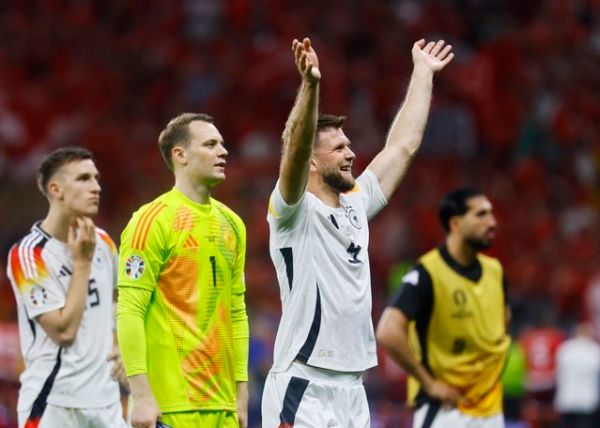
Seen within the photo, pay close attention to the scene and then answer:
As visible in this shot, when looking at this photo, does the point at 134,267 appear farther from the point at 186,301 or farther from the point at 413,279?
the point at 413,279

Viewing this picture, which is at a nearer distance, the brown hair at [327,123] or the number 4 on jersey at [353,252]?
the number 4 on jersey at [353,252]

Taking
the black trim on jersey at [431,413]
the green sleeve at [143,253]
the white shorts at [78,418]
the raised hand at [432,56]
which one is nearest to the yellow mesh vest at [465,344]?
the black trim on jersey at [431,413]

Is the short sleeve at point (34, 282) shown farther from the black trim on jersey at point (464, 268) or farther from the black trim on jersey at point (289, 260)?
the black trim on jersey at point (464, 268)

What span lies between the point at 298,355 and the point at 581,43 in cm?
1367

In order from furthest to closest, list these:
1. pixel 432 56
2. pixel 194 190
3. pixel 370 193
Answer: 1. pixel 432 56
2. pixel 370 193
3. pixel 194 190

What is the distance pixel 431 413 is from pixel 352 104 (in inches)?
396

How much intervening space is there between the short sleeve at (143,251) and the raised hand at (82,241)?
99cm

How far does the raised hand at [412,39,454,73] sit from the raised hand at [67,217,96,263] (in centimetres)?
203

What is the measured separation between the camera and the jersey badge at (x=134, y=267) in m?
Result: 6.40

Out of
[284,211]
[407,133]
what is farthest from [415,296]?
[284,211]

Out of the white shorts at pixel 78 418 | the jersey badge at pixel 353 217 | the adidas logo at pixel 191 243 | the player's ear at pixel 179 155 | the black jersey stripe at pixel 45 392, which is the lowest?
the white shorts at pixel 78 418

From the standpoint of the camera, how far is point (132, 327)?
20.7 ft

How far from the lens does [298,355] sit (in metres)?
6.30

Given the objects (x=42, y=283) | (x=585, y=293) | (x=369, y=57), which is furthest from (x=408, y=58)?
(x=42, y=283)
